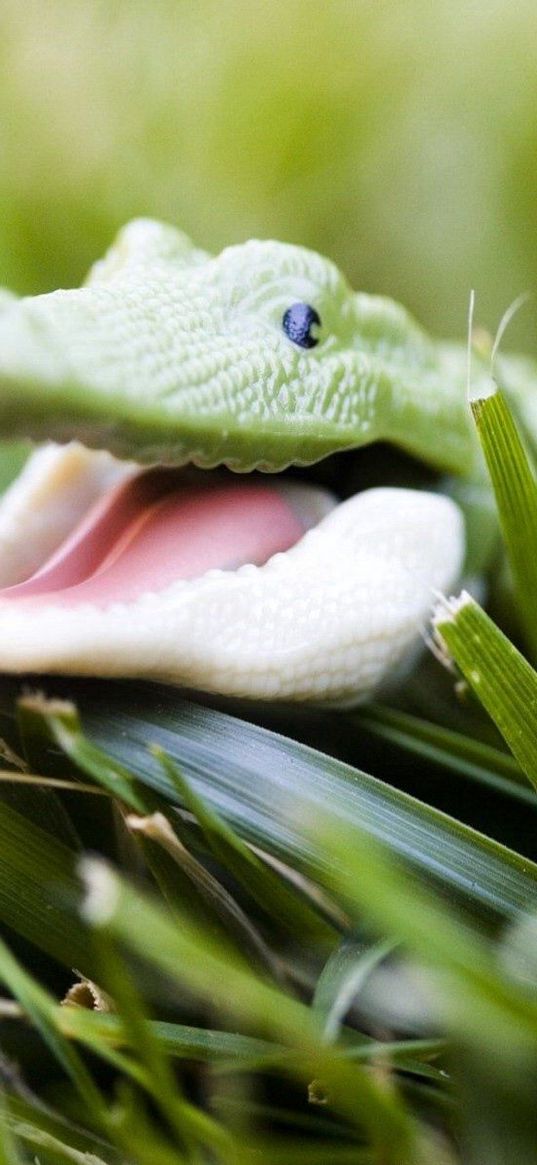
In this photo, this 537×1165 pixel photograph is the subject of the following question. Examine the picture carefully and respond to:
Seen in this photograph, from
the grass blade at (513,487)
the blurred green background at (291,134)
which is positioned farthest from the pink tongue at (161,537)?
the blurred green background at (291,134)

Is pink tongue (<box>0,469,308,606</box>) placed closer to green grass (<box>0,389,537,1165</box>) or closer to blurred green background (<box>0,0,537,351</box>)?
green grass (<box>0,389,537,1165</box>)

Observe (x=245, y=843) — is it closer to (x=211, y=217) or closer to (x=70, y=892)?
(x=70, y=892)

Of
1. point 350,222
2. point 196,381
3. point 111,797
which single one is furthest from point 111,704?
point 350,222

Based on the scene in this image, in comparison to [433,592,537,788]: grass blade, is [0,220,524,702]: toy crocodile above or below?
above

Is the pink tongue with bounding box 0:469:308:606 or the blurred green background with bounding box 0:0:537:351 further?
the blurred green background with bounding box 0:0:537:351

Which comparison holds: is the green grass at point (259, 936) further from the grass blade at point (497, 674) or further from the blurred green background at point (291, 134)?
the blurred green background at point (291, 134)

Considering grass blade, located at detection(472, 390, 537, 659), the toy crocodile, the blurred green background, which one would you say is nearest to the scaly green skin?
the toy crocodile
